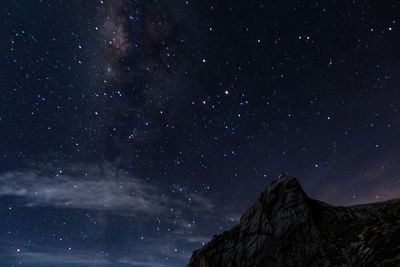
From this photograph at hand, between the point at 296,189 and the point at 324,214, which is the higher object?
the point at 296,189

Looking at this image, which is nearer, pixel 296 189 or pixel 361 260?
pixel 361 260

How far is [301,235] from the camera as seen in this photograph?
49.2ft

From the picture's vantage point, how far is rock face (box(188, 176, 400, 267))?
1150 cm

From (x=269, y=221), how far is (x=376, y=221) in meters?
5.48

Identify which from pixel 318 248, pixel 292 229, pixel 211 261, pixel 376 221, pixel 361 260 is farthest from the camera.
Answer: pixel 211 261

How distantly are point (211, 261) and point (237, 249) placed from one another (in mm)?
2000

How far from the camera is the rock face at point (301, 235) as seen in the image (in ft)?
37.7

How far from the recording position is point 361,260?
426 inches

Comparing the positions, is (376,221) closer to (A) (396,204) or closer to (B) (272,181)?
(A) (396,204)

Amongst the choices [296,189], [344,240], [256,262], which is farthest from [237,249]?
[344,240]

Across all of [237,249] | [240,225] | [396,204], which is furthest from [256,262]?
[396,204]

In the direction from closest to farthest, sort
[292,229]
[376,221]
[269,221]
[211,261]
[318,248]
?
[376,221] < [318,248] < [292,229] < [269,221] < [211,261]

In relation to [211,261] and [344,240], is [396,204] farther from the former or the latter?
[211,261]

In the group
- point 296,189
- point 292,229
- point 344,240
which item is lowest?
point 344,240
